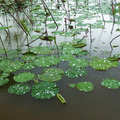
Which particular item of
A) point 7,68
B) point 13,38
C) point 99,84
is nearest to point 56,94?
point 99,84

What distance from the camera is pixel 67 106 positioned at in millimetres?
859

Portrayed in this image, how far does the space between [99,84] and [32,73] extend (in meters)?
0.49

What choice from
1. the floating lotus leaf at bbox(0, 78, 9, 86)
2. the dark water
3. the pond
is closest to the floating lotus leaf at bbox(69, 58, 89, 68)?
the pond

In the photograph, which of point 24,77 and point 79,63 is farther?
point 79,63

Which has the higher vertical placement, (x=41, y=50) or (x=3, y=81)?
(x=41, y=50)

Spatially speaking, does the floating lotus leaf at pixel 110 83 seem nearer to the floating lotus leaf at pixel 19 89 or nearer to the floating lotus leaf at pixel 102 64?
the floating lotus leaf at pixel 102 64

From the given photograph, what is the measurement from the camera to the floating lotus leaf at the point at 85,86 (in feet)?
3.19

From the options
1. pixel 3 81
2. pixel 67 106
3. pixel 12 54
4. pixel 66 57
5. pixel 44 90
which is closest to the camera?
pixel 67 106

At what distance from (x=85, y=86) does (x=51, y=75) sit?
0.87 ft

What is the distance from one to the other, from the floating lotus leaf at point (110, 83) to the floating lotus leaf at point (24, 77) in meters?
0.50

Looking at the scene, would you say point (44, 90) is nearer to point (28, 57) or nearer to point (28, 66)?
point (28, 66)

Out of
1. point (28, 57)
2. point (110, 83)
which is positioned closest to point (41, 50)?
point (28, 57)

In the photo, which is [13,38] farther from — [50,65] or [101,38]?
[101,38]

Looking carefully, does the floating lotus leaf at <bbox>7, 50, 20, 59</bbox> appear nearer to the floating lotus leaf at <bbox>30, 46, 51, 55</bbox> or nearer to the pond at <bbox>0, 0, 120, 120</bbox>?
the pond at <bbox>0, 0, 120, 120</bbox>
